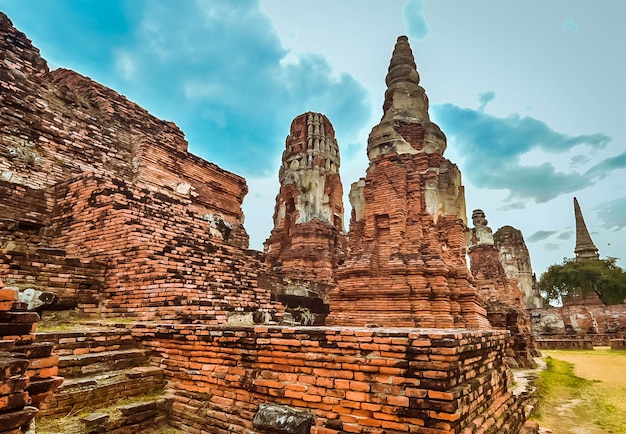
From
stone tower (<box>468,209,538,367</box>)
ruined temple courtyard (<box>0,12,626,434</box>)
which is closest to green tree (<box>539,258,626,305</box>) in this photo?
stone tower (<box>468,209,538,367</box>)

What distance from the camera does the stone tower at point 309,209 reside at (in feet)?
51.2

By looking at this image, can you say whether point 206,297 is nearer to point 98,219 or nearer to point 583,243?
point 98,219

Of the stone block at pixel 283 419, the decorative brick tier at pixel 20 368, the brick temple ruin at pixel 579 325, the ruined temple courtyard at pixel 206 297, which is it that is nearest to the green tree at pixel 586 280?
the brick temple ruin at pixel 579 325

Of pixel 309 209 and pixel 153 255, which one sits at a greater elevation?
pixel 309 209

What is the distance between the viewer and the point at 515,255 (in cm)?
2531

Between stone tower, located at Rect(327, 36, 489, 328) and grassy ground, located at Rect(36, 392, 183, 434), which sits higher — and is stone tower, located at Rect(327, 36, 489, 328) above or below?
above

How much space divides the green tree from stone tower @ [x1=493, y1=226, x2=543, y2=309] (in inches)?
244

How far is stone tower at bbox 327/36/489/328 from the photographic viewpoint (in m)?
7.88

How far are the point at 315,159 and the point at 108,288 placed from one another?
14.4 metres

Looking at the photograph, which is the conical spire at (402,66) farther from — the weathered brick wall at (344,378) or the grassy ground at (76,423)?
the grassy ground at (76,423)

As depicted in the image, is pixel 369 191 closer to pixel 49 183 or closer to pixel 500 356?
pixel 500 356

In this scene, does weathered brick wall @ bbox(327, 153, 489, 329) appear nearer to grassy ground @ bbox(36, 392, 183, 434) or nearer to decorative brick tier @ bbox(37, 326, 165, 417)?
decorative brick tier @ bbox(37, 326, 165, 417)

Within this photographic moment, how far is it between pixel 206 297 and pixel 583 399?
24.2ft

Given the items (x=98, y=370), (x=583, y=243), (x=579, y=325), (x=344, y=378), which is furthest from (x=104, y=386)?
(x=583, y=243)
